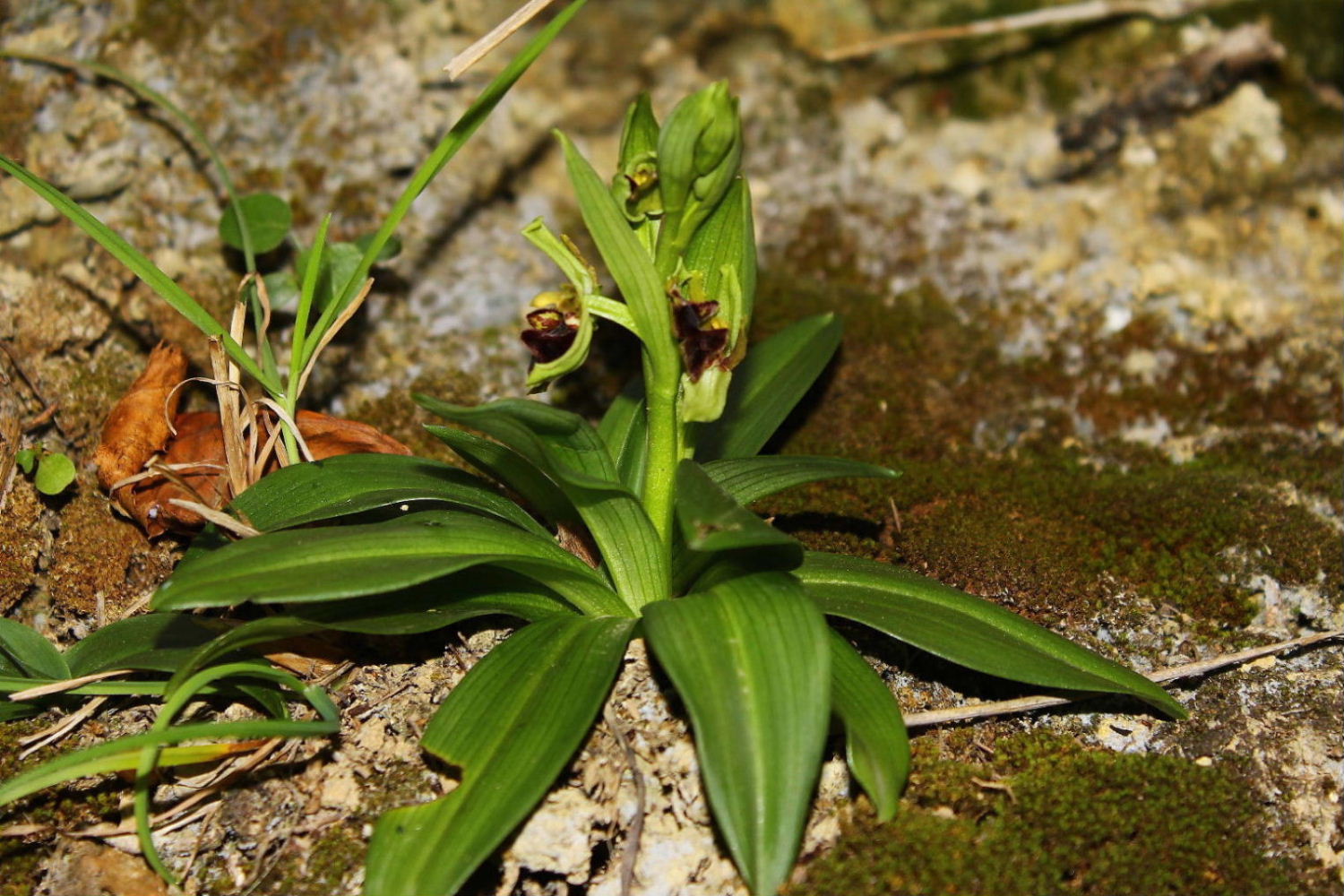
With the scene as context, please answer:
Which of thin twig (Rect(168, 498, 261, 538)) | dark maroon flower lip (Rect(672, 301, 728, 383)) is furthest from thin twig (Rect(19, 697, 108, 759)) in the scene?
dark maroon flower lip (Rect(672, 301, 728, 383))

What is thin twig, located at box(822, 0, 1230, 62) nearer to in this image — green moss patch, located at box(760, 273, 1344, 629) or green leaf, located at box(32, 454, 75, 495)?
green moss patch, located at box(760, 273, 1344, 629)

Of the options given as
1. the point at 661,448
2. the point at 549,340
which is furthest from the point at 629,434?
the point at 549,340

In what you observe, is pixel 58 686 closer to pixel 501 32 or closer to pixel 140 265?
pixel 140 265

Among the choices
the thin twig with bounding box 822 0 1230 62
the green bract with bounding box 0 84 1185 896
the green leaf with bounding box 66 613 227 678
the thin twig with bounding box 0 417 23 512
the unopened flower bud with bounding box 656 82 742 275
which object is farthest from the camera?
the thin twig with bounding box 822 0 1230 62

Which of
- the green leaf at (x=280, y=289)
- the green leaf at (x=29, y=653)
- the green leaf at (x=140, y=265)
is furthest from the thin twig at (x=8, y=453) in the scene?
the green leaf at (x=280, y=289)

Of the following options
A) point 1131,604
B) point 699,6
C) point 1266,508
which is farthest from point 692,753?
point 699,6

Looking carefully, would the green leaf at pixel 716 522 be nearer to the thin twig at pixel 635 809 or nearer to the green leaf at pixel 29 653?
the thin twig at pixel 635 809

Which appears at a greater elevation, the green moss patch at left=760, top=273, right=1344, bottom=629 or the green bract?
the green bract
